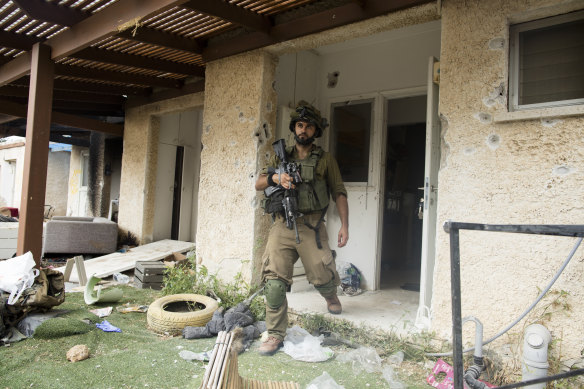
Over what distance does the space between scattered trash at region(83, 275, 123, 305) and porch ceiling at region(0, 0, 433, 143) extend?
8.20ft

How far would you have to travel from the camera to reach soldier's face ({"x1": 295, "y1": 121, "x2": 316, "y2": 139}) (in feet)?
11.3

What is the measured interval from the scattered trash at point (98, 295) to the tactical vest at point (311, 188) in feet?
7.75

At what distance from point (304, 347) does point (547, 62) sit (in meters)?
2.73

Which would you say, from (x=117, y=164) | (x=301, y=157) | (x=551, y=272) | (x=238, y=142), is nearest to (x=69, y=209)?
(x=117, y=164)

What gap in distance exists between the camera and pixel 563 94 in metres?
2.63

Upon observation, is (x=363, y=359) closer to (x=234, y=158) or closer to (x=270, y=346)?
(x=270, y=346)

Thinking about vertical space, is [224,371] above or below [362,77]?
below

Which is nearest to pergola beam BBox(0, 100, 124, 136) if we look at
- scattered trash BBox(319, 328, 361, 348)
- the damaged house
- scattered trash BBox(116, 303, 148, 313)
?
the damaged house

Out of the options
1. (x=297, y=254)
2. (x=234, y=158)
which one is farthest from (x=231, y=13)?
(x=297, y=254)

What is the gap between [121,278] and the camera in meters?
5.29

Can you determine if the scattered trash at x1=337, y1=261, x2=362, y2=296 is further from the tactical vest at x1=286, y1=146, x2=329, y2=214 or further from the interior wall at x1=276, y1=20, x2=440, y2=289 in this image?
the tactical vest at x1=286, y1=146, x2=329, y2=214

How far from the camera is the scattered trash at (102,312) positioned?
3.77 meters

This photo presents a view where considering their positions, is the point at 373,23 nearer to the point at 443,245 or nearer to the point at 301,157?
the point at 301,157

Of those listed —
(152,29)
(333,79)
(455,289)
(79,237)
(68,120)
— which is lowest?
(79,237)
